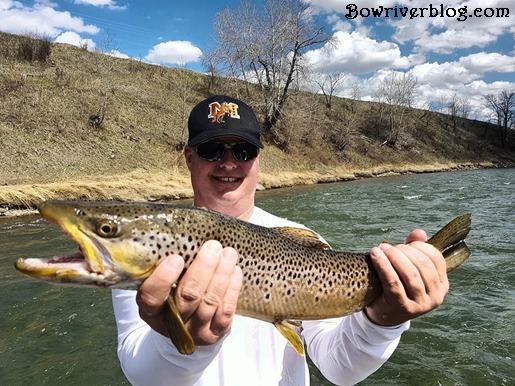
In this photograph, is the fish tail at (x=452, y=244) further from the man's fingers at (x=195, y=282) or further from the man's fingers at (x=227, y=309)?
the man's fingers at (x=195, y=282)

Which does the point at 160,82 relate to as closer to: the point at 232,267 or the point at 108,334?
the point at 108,334

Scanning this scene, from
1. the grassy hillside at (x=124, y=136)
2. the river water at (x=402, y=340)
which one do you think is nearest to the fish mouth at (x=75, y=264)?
the river water at (x=402, y=340)

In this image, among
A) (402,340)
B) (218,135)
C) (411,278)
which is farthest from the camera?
(402,340)

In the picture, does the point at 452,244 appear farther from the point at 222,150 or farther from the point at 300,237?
the point at 222,150

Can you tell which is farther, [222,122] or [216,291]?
[222,122]

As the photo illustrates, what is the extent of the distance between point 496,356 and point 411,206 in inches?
517

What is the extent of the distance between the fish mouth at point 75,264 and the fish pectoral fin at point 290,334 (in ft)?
2.93

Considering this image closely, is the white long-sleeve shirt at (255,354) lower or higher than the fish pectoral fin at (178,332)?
lower

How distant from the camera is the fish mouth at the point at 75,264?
5.36 ft

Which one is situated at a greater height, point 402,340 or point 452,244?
point 452,244

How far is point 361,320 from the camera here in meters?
2.22

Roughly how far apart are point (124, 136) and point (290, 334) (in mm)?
29288

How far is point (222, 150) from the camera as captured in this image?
2959mm

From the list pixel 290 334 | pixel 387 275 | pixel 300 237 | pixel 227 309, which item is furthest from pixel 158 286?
pixel 387 275
